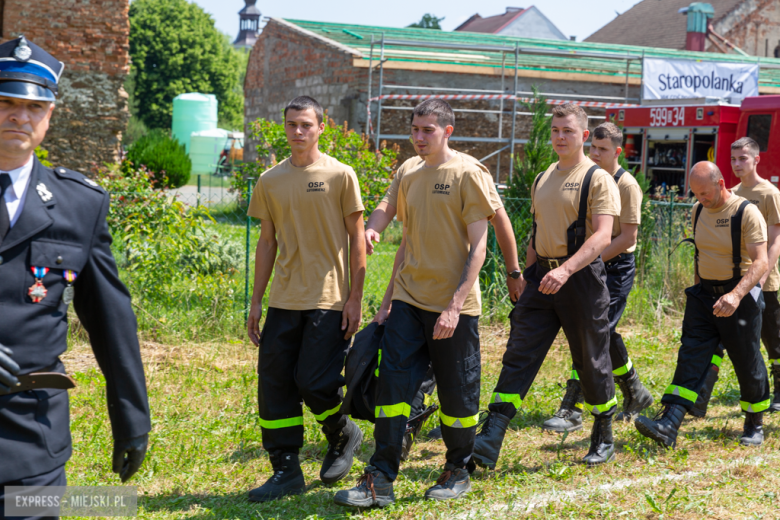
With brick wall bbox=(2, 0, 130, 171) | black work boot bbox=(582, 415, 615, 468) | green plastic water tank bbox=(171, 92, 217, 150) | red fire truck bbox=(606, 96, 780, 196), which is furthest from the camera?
green plastic water tank bbox=(171, 92, 217, 150)

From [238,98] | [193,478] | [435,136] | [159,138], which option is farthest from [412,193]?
[238,98]

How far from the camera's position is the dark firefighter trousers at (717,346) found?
496 centimetres

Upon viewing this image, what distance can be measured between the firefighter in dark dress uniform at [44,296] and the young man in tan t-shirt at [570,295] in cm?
253

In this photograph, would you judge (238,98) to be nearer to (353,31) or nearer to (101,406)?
(353,31)

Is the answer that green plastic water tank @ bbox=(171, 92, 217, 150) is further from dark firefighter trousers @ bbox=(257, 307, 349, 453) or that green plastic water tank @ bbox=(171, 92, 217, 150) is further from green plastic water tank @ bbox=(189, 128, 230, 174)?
dark firefighter trousers @ bbox=(257, 307, 349, 453)

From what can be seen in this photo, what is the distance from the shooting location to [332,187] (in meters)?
4.14

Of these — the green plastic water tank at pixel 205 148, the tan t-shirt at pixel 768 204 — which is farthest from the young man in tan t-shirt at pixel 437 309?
the green plastic water tank at pixel 205 148

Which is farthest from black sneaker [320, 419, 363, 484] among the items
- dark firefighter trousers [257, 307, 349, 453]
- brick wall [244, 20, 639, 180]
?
brick wall [244, 20, 639, 180]

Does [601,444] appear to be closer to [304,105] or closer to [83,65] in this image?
[304,105]

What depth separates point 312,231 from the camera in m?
4.13

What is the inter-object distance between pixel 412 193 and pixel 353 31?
19943mm

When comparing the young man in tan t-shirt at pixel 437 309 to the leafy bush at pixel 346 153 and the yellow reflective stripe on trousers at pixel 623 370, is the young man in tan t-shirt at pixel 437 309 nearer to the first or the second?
the yellow reflective stripe on trousers at pixel 623 370

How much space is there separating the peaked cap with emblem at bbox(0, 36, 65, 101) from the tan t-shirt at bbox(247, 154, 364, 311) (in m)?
1.89

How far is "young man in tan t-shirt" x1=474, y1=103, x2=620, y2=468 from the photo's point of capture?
4367mm
